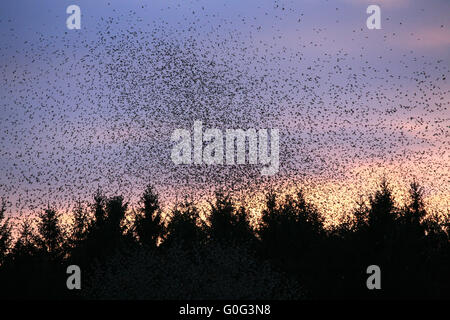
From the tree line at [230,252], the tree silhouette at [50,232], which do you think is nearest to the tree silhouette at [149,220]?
the tree line at [230,252]

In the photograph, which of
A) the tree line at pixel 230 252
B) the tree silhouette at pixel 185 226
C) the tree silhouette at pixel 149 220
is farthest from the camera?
the tree silhouette at pixel 149 220

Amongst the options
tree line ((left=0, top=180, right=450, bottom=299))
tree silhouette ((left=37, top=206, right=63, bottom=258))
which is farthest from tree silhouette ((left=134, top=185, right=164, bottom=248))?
tree silhouette ((left=37, top=206, right=63, bottom=258))

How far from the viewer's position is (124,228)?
160 ft

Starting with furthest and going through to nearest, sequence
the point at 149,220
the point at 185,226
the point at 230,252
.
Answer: the point at 149,220, the point at 185,226, the point at 230,252

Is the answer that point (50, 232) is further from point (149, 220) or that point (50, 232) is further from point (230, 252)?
point (230, 252)

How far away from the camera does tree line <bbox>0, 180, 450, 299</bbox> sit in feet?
96.7

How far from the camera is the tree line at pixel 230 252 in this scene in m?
29.5

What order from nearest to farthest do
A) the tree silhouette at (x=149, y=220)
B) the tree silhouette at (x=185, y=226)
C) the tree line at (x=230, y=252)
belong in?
the tree line at (x=230, y=252) < the tree silhouette at (x=185, y=226) < the tree silhouette at (x=149, y=220)

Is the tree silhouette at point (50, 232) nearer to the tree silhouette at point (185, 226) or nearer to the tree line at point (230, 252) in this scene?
→ the tree line at point (230, 252)

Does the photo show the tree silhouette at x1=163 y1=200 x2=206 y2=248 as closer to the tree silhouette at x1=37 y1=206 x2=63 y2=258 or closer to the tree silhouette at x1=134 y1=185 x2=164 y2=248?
the tree silhouette at x1=134 y1=185 x2=164 y2=248

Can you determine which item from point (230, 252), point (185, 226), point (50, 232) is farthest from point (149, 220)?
point (230, 252)

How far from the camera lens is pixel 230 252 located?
1297 inches
